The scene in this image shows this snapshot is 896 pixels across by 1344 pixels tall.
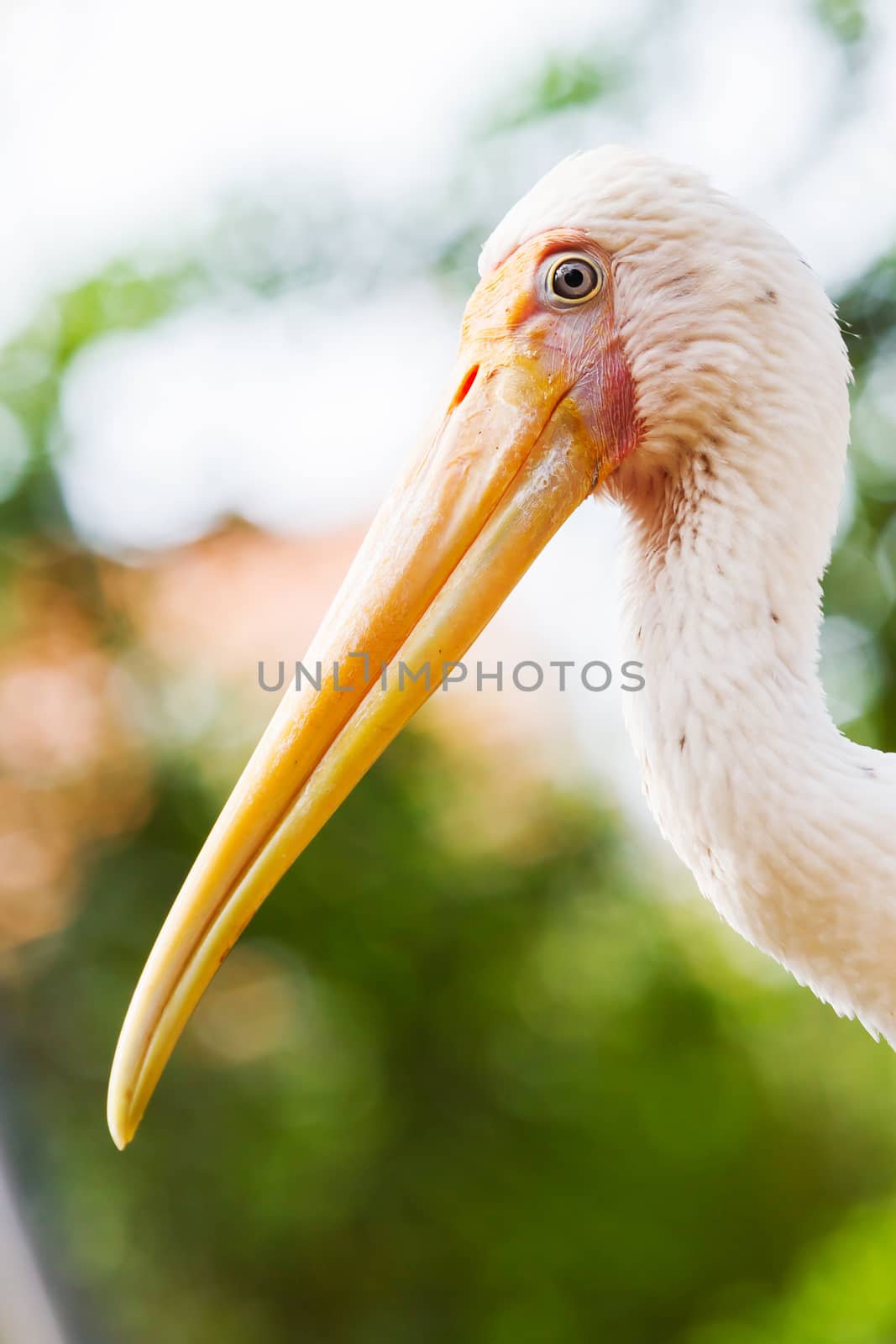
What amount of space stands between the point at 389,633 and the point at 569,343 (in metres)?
0.39

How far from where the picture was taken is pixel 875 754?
117 centimetres

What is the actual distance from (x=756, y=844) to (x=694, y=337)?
0.54 metres

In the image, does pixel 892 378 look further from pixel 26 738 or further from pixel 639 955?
pixel 26 738

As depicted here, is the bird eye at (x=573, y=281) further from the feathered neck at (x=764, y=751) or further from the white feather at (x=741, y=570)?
the feathered neck at (x=764, y=751)

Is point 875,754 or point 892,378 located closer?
point 875,754

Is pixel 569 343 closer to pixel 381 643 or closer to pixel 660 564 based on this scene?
pixel 660 564

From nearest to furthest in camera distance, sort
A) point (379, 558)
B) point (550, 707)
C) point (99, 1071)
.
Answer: point (379, 558) → point (99, 1071) → point (550, 707)

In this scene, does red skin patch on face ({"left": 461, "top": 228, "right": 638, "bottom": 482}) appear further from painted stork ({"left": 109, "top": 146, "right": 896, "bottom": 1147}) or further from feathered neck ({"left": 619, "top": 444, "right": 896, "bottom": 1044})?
feathered neck ({"left": 619, "top": 444, "right": 896, "bottom": 1044})

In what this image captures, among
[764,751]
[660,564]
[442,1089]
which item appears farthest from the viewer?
[442,1089]

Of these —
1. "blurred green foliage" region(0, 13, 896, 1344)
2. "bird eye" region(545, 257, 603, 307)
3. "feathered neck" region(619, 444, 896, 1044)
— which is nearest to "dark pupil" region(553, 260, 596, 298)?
"bird eye" region(545, 257, 603, 307)

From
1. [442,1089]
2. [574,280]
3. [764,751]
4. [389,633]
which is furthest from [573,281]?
[442,1089]

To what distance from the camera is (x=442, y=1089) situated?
4488 millimetres

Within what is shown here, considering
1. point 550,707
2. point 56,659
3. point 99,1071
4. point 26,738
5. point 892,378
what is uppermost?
point 892,378

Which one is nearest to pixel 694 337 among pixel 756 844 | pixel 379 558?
pixel 379 558
